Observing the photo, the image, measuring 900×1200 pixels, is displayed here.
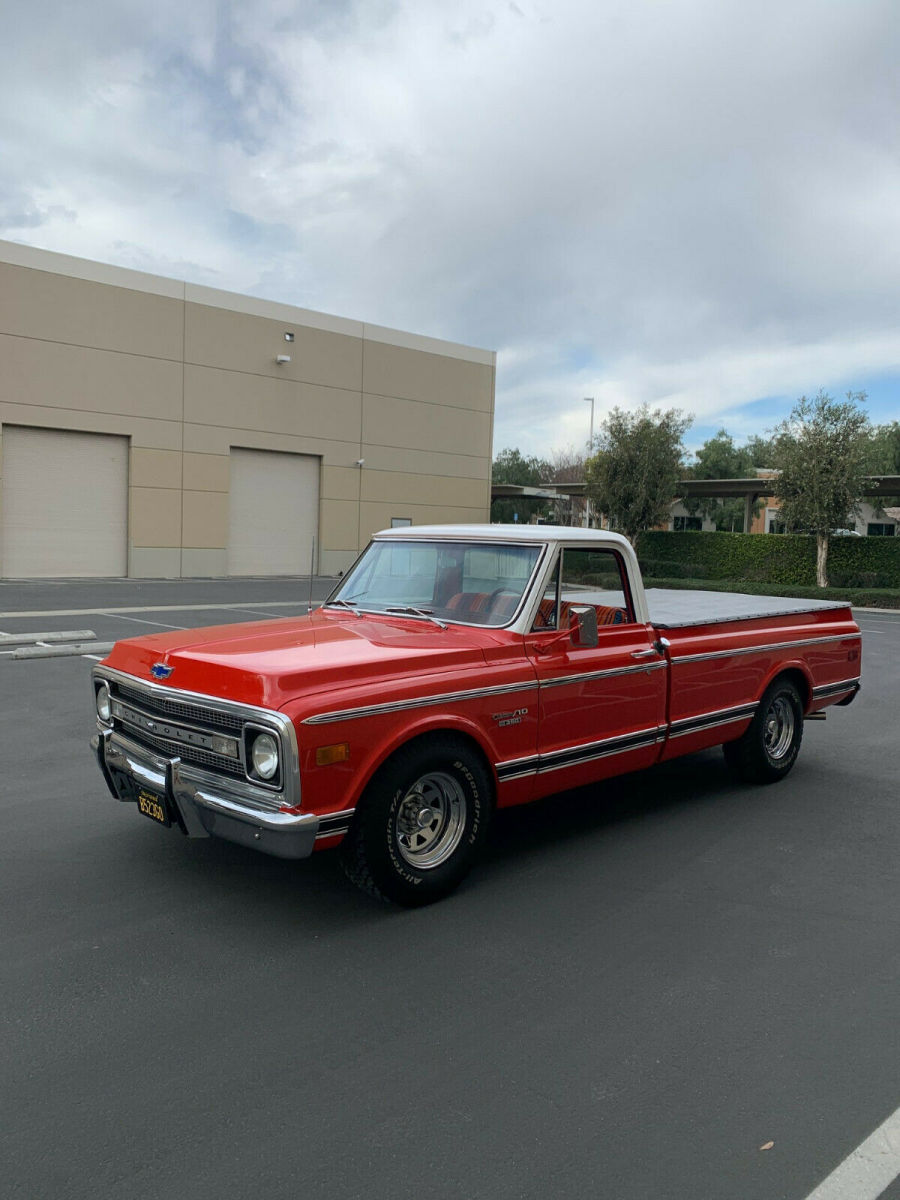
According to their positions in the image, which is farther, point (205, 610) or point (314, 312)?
point (314, 312)

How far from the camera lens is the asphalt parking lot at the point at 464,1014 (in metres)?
2.78

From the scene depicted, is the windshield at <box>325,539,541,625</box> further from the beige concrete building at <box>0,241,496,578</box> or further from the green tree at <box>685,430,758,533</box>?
the green tree at <box>685,430,758,533</box>

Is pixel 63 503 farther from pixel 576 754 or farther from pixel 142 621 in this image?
pixel 576 754

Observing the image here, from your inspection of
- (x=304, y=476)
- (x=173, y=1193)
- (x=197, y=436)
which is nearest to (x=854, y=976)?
(x=173, y=1193)

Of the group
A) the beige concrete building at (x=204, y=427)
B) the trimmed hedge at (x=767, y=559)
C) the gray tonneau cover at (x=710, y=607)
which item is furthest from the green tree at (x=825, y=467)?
the gray tonneau cover at (x=710, y=607)

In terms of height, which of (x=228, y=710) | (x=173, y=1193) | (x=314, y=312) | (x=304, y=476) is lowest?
(x=173, y=1193)

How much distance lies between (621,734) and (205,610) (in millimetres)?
14566

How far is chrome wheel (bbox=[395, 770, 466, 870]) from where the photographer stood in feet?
14.8

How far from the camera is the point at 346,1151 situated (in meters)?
2.80

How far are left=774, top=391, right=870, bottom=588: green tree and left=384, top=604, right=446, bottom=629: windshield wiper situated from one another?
86.0ft

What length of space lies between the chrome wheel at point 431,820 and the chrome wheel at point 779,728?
324 centimetres

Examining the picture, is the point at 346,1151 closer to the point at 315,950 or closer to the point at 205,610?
the point at 315,950

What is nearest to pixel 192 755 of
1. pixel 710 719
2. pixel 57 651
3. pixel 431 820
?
pixel 431 820

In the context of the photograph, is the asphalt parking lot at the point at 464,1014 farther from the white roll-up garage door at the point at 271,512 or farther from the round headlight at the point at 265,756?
the white roll-up garage door at the point at 271,512
